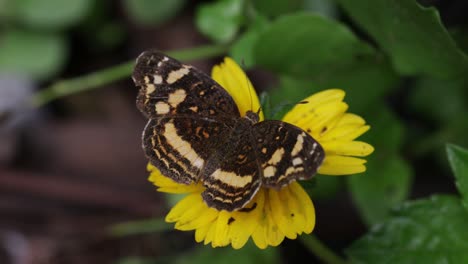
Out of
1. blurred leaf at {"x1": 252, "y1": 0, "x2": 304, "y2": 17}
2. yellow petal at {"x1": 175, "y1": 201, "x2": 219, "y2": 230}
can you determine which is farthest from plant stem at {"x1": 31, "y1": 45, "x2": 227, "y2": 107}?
yellow petal at {"x1": 175, "y1": 201, "x2": 219, "y2": 230}

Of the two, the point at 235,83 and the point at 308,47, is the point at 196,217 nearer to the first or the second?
the point at 235,83

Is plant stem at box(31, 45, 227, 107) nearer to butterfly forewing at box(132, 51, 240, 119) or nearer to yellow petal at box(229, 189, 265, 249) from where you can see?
butterfly forewing at box(132, 51, 240, 119)

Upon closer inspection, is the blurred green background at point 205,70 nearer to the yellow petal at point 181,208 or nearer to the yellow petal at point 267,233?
the yellow petal at point 267,233

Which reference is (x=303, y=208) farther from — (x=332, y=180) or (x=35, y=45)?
(x=35, y=45)

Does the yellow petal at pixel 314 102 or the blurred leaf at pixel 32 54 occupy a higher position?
the blurred leaf at pixel 32 54

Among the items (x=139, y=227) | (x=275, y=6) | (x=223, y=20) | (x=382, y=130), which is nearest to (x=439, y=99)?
(x=382, y=130)

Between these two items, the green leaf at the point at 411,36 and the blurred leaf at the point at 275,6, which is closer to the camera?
the green leaf at the point at 411,36

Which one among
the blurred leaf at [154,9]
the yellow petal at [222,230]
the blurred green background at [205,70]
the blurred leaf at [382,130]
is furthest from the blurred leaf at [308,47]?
the blurred leaf at [154,9]
